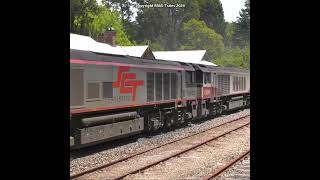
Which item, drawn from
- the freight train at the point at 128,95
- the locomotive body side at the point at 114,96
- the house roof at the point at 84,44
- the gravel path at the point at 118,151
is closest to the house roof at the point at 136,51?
the house roof at the point at 84,44

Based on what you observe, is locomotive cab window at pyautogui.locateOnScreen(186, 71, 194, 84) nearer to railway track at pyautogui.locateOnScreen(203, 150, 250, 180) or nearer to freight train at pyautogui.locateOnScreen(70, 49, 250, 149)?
freight train at pyautogui.locateOnScreen(70, 49, 250, 149)

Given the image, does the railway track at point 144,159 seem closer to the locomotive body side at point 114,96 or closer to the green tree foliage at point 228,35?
the locomotive body side at point 114,96

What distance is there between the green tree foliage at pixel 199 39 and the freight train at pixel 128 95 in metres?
39.9

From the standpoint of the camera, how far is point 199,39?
66812 millimetres

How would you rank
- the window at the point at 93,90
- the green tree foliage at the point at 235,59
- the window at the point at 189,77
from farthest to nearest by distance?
the green tree foliage at the point at 235,59
the window at the point at 189,77
the window at the point at 93,90

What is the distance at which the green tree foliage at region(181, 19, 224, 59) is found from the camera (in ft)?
212

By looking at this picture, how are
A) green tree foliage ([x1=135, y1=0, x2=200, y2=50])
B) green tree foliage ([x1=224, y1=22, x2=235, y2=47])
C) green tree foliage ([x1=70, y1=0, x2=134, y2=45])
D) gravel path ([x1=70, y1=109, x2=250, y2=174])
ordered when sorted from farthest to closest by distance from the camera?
green tree foliage ([x1=224, y1=22, x2=235, y2=47]) < green tree foliage ([x1=135, y1=0, x2=200, y2=50]) < green tree foliage ([x1=70, y1=0, x2=134, y2=45]) < gravel path ([x1=70, y1=109, x2=250, y2=174])

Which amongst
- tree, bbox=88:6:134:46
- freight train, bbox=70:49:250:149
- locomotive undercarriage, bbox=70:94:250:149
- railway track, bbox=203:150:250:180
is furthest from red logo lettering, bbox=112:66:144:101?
tree, bbox=88:6:134:46

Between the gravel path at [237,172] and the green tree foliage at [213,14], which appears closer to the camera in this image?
the gravel path at [237,172]

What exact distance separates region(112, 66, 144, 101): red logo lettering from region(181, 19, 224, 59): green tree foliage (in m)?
49.5

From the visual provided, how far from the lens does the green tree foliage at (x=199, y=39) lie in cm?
6469

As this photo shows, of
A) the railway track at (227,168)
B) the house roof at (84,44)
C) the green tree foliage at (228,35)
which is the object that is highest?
the green tree foliage at (228,35)

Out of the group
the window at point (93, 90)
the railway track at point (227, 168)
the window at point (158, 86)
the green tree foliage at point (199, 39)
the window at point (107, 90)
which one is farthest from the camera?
the green tree foliage at point (199, 39)
